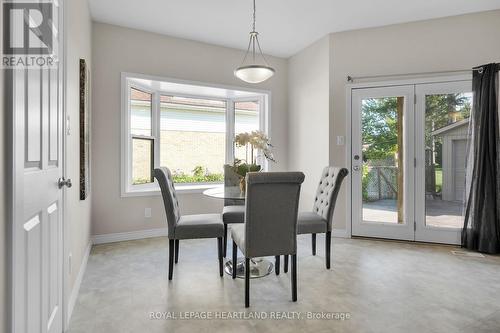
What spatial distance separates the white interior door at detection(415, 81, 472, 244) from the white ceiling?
0.85m

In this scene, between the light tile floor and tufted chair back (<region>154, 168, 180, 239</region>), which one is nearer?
the light tile floor

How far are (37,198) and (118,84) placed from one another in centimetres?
277

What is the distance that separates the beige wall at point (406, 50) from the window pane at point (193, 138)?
1764mm

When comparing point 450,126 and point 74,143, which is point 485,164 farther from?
point 74,143

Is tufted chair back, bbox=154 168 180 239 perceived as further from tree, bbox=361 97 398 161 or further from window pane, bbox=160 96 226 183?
tree, bbox=361 97 398 161

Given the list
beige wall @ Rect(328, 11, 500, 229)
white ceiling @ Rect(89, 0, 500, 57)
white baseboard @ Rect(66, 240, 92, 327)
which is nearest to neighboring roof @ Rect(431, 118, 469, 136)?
beige wall @ Rect(328, 11, 500, 229)

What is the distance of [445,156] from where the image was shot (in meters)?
3.58

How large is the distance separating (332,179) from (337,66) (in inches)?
73.3

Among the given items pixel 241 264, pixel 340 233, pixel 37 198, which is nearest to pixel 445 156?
pixel 340 233

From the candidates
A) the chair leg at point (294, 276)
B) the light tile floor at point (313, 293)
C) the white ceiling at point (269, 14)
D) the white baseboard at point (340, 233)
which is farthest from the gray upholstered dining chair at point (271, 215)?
the white ceiling at point (269, 14)

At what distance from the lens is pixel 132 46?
375cm

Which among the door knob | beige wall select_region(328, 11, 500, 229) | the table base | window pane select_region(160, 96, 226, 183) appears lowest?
the table base

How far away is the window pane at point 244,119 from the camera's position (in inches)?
189

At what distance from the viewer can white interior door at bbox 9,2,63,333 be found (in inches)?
40.1
